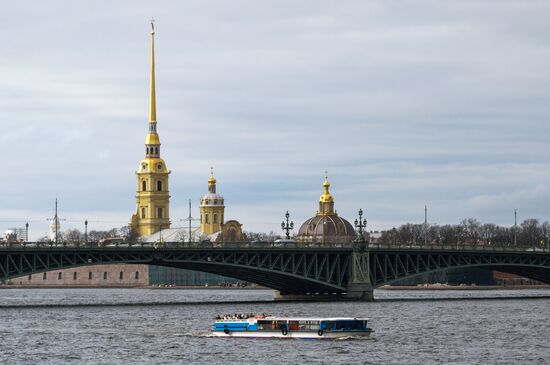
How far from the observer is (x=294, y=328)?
94.0 meters

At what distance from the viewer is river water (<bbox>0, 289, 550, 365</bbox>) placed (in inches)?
3201

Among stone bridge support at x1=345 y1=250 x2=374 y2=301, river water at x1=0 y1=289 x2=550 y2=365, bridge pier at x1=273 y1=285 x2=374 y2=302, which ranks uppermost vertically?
stone bridge support at x1=345 y1=250 x2=374 y2=301

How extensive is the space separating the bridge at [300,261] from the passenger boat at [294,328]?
31.0m

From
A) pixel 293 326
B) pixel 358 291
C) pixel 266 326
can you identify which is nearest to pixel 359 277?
pixel 358 291

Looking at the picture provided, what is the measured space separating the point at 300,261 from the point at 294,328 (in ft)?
147

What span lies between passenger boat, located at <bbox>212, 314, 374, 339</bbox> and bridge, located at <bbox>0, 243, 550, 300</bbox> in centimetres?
3103

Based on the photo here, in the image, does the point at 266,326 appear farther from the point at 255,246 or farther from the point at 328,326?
the point at 255,246

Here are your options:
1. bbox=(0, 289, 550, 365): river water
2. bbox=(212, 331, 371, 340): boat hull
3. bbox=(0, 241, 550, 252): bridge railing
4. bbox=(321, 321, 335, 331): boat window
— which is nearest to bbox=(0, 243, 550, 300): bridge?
bbox=(0, 241, 550, 252): bridge railing

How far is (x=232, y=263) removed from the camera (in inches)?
5226

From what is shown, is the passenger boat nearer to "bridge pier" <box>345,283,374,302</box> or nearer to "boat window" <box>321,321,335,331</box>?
"boat window" <box>321,321,335,331</box>

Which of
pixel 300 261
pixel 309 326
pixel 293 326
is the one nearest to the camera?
pixel 293 326

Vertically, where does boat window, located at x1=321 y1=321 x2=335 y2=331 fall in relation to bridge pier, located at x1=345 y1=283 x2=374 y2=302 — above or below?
below

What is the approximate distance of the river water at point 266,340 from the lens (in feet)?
267

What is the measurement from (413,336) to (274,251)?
134ft
